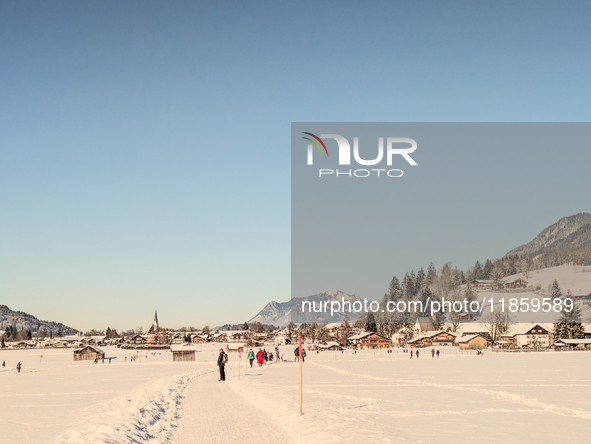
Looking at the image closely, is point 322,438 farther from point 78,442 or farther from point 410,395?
point 410,395

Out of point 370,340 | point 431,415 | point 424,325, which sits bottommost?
point 370,340

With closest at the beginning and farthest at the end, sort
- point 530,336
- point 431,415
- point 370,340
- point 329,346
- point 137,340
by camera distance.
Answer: point 431,415
point 530,336
point 329,346
point 370,340
point 137,340

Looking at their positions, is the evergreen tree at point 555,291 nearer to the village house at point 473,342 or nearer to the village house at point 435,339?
the village house at point 435,339

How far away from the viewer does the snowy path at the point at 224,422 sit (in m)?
10.9

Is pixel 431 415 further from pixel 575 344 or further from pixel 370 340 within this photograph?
pixel 370 340

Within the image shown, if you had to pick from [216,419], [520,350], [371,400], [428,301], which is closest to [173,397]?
[216,419]

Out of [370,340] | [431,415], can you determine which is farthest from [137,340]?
[431,415]

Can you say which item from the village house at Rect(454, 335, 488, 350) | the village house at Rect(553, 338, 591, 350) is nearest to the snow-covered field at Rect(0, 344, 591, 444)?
the village house at Rect(553, 338, 591, 350)

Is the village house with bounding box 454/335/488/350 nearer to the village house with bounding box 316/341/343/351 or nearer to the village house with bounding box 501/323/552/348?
the village house with bounding box 501/323/552/348

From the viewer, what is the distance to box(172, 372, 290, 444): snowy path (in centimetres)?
1095

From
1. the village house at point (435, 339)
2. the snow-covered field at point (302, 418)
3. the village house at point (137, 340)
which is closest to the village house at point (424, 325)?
the village house at point (435, 339)

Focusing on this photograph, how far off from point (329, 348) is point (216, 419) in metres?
120

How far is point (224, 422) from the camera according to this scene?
1287 centimetres

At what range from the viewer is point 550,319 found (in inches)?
6668
